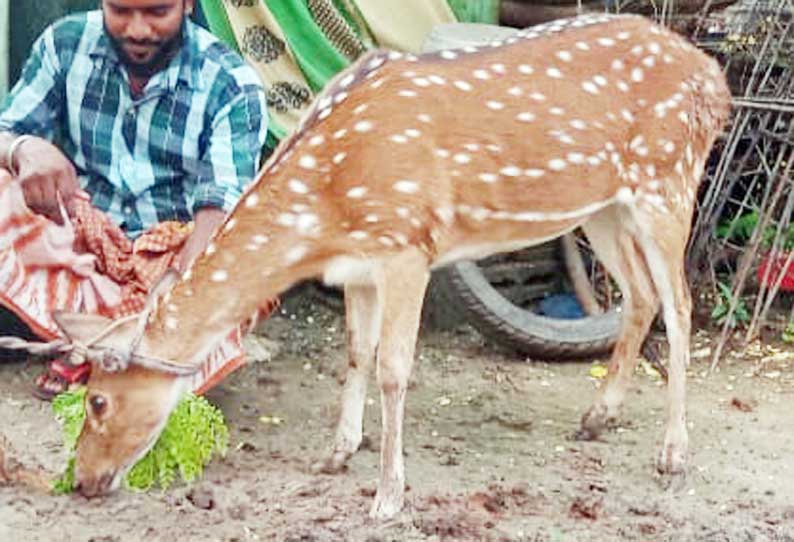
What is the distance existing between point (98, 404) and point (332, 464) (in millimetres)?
873

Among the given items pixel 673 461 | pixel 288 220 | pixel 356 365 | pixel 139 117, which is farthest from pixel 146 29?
pixel 673 461

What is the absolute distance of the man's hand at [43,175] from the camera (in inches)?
205

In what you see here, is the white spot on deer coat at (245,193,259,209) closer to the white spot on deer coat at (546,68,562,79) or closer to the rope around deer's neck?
the rope around deer's neck

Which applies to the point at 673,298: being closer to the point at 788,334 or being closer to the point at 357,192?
the point at 357,192

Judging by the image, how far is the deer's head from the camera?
177 inches

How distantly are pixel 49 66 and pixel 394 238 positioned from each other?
177 centimetres

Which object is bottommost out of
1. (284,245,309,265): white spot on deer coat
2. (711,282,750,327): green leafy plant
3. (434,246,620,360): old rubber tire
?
(711,282,750,327): green leafy plant

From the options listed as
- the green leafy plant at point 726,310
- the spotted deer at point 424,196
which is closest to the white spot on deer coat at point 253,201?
the spotted deer at point 424,196

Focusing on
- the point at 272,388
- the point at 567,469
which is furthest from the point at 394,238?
the point at 272,388

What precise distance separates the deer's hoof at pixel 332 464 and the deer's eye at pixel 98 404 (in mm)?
820

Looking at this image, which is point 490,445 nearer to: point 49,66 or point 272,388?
point 272,388

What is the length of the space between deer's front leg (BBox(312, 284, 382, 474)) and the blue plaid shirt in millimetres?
685

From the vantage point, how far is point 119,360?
444cm

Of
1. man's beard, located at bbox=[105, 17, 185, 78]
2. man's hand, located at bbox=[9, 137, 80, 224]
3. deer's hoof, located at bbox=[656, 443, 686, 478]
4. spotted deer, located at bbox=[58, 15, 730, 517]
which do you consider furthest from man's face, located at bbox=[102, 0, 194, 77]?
deer's hoof, located at bbox=[656, 443, 686, 478]
